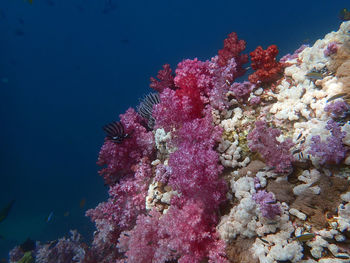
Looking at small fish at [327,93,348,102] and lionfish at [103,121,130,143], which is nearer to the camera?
small fish at [327,93,348,102]

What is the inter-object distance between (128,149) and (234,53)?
3862mm

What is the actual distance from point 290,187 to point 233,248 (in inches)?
50.2

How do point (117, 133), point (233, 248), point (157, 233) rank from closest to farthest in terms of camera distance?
point (233, 248)
point (157, 233)
point (117, 133)

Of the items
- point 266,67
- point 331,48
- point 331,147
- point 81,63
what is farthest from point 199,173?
point 81,63

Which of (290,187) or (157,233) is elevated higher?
(157,233)

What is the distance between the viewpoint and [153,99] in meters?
5.87

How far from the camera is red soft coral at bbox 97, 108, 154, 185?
5.26 m

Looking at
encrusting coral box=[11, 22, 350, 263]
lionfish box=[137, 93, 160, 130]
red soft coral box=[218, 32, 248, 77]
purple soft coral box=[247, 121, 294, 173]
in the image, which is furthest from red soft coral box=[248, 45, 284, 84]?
lionfish box=[137, 93, 160, 130]

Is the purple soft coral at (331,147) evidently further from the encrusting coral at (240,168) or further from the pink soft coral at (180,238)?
the pink soft coral at (180,238)

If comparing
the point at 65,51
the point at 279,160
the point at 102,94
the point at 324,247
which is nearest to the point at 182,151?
the point at 279,160

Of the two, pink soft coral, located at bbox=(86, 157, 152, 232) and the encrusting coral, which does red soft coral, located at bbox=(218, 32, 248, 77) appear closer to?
the encrusting coral

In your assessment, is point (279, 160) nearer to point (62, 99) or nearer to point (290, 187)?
point (290, 187)

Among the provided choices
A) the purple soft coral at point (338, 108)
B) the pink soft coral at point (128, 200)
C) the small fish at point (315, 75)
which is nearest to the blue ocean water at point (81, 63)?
the pink soft coral at point (128, 200)

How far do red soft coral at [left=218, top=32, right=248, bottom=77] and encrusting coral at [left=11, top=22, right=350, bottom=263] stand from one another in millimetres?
30
